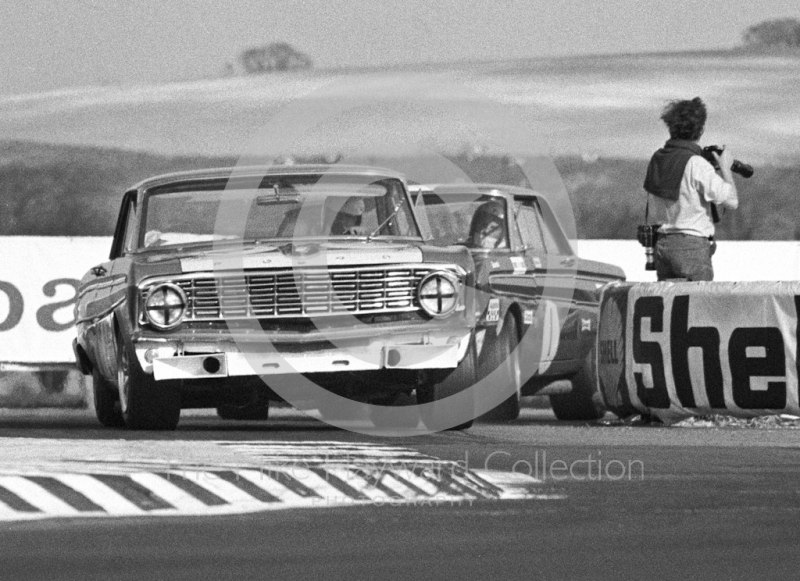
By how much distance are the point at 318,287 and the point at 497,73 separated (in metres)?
30.3

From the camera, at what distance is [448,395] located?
10414 millimetres

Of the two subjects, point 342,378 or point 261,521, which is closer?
point 261,521

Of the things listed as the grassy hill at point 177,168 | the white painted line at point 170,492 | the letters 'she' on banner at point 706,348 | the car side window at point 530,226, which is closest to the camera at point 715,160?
the letters 'she' on banner at point 706,348

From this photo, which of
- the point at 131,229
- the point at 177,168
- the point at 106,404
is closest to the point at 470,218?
the point at 131,229

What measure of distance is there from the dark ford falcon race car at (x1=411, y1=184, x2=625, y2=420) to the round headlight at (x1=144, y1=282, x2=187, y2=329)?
1.61 m

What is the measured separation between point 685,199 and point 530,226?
4.62 feet

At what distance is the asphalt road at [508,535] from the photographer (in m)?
5.47

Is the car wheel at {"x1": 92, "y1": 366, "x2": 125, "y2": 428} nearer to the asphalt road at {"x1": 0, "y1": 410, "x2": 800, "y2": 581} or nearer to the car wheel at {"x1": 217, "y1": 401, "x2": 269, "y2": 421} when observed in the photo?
the car wheel at {"x1": 217, "y1": 401, "x2": 269, "y2": 421}

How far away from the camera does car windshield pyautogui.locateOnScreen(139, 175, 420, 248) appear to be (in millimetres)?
10961

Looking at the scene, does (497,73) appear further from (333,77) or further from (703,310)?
(703,310)

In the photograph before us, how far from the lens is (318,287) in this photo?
402 inches

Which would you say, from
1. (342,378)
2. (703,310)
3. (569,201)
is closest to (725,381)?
(703,310)

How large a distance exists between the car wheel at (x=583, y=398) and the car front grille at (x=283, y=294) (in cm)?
274

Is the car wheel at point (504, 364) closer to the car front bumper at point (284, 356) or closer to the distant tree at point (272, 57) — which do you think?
the car front bumper at point (284, 356)
